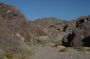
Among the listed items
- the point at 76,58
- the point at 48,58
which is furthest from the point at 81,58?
the point at 48,58

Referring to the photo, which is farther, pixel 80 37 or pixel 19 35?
pixel 80 37

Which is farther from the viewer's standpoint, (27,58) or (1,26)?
(1,26)

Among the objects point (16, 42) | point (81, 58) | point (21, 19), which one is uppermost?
point (21, 19)

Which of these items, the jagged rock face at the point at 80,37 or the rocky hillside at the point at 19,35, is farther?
the jagged rock face at the point at 80,37

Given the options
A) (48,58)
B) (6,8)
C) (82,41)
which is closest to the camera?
(48,58)

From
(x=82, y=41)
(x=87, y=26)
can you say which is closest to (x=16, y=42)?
(x=82, y=41)

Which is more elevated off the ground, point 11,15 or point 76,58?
point 11,15

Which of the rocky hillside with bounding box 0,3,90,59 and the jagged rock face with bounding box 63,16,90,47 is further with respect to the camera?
the jagged rock face with bounding box 63,16,90,47

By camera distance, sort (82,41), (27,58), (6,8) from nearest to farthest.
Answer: (27,58), (6,8), (82,41)

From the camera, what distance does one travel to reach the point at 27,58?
50.5 feet

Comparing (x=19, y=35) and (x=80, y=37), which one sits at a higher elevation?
(x=19, y=35)

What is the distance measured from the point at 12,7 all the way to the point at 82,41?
8553 millimetres

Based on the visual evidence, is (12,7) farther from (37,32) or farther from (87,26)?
(87,26)

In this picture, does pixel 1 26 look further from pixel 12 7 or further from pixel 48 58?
pixel 12 7
